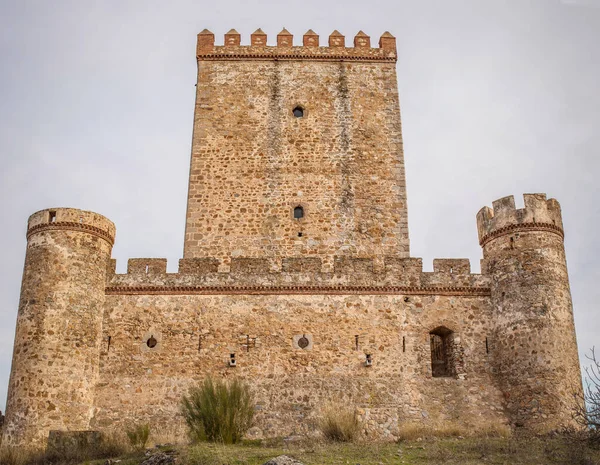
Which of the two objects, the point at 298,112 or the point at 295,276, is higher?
the point at 298,112

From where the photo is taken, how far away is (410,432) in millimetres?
13969

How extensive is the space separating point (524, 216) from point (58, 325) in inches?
429

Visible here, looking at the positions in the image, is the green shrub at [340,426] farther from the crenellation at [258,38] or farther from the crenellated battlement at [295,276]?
the crenellation at [258,38]

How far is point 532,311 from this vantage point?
16.4m

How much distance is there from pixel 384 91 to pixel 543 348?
372 inches

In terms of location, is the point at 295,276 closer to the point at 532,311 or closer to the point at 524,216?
the point at 532,311

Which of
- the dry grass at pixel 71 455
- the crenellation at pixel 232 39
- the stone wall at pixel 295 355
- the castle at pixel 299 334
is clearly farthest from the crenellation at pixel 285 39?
the dry grass at pixel 71 455

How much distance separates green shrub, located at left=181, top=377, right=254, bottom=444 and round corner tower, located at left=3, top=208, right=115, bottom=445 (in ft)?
9.91

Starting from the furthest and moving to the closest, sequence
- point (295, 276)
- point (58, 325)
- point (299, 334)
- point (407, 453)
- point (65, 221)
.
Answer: point (295, 276) < point (65, 221) < point (299, 334) < point (58, 325) < point (407, 453)

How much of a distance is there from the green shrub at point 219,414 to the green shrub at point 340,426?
149cm

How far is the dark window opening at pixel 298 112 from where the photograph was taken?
21641 mm

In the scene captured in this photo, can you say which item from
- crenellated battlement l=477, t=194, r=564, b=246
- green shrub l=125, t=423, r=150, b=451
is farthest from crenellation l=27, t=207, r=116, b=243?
crenellated battlement l=477, t=194, r=564, b=246

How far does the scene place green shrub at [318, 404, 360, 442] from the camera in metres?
13.2

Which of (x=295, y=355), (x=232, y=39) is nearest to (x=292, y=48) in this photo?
(x=232, y=39)
